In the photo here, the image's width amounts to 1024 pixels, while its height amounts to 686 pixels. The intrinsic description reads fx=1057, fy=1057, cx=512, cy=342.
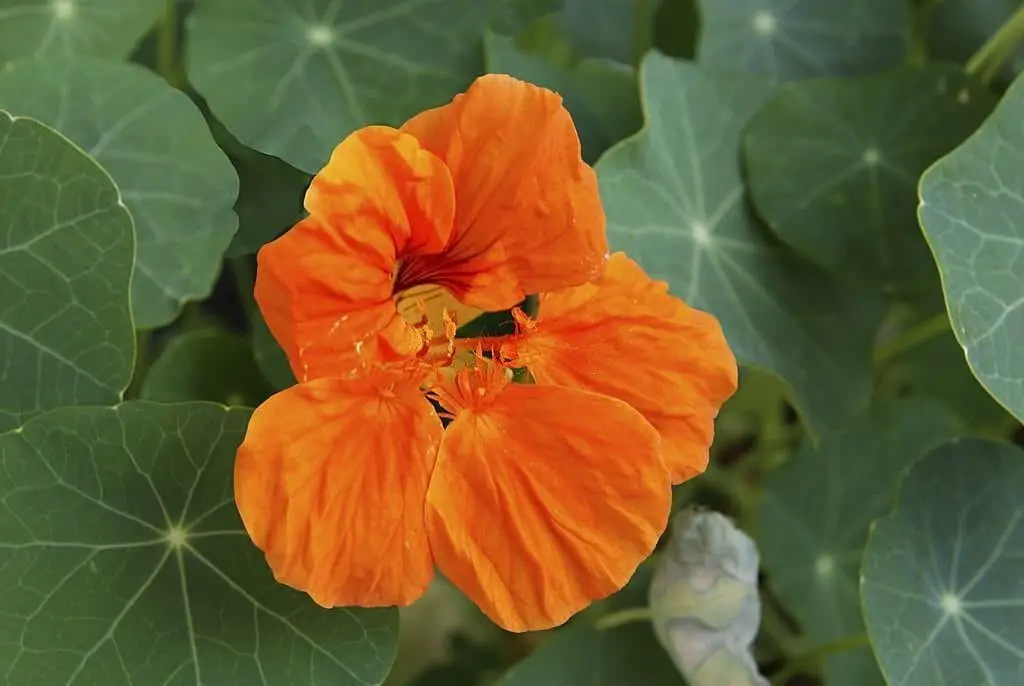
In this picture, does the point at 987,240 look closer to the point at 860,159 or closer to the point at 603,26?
the point at 860,159

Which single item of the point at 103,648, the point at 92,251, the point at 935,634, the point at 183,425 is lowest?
the point at 935,634

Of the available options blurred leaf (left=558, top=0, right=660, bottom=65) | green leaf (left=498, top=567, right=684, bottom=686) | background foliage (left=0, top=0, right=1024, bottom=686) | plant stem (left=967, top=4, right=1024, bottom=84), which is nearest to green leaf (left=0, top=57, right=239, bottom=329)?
background foliage (left=0, top=0, right=1024, bottom=686)

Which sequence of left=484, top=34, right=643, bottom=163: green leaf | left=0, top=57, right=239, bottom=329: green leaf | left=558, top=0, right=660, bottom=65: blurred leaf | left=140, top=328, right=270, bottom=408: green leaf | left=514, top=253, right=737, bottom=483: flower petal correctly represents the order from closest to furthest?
1. left=514, top=253, right=737, bottom=483: flower petal
2. left=0, top=57, right=239, bottom=329: green leaf
3. left=140, top=328, right=270, bottom=408: green leaf
4. left=484, top=34, right=643, bottom=163: green leaf
5. left=558, top=0, right=660, bottom=65: blurred leaf

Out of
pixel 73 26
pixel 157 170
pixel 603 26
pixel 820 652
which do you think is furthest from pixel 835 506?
pixel 73 26

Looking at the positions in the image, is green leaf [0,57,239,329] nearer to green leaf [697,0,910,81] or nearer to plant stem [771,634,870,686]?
green leaf [697,0,910,81]

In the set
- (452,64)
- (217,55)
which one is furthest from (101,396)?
(452,64)

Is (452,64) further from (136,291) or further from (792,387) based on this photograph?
(792,387)

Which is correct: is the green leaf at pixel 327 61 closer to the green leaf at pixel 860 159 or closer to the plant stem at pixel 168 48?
the plant stem at pixel 168 48
